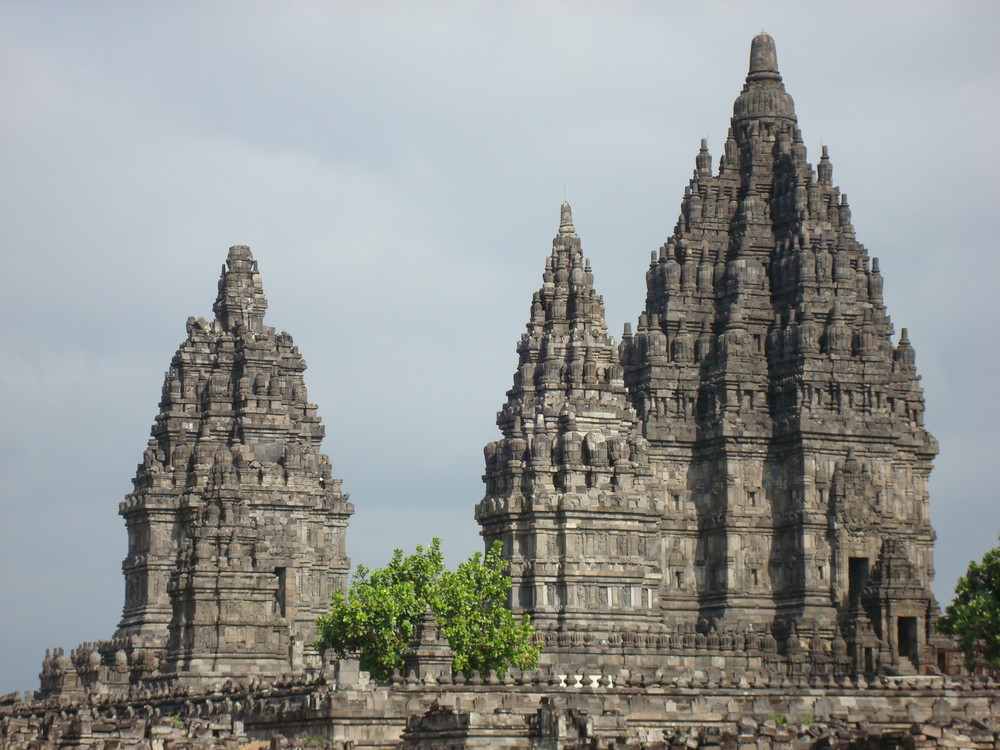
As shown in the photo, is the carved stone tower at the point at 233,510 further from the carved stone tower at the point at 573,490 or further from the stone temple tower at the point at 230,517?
the carved stone tower at the point at 573,490

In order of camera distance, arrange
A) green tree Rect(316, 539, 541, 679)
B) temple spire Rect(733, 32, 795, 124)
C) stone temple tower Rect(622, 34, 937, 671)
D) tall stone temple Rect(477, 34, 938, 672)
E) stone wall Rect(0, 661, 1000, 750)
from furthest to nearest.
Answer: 1. temple spire Rect(733, 32, 795, 124)
2. stone temple tower Rect(622, 34, 937, 671)
3. tall stone temple Rect(477, 34, 938, 672)
4. green tree Rect(316, 539, 541, 679)
5. stone wall Rect(0, 661, 1000, 750)

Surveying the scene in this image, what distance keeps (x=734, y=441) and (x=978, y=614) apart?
1494 cm

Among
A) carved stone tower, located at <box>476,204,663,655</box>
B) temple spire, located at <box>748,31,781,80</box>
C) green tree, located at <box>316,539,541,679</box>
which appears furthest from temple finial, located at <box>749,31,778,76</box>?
green tree, located at <box>316,539,541,679</box>

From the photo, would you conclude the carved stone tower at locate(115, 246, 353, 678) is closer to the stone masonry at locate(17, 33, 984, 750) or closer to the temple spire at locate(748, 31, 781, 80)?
the stone masonry at locate(17, 33, 984, 750)

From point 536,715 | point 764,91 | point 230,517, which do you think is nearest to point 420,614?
point 230,517

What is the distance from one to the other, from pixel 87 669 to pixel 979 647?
116 ft

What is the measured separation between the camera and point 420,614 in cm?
9488

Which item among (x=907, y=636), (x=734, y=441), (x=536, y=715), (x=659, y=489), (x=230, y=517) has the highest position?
(x=734, y=441)

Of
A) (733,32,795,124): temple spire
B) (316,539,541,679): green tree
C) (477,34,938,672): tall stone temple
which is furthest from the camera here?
(733,32,795,124): temple spire

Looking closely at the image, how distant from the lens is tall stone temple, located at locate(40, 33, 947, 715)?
10588 centimetres

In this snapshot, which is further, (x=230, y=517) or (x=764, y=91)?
(x=764, y=91)

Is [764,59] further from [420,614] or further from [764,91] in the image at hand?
[420,614]

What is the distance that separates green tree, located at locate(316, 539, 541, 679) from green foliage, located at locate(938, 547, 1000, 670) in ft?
60.1

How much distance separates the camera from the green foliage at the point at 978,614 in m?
108
